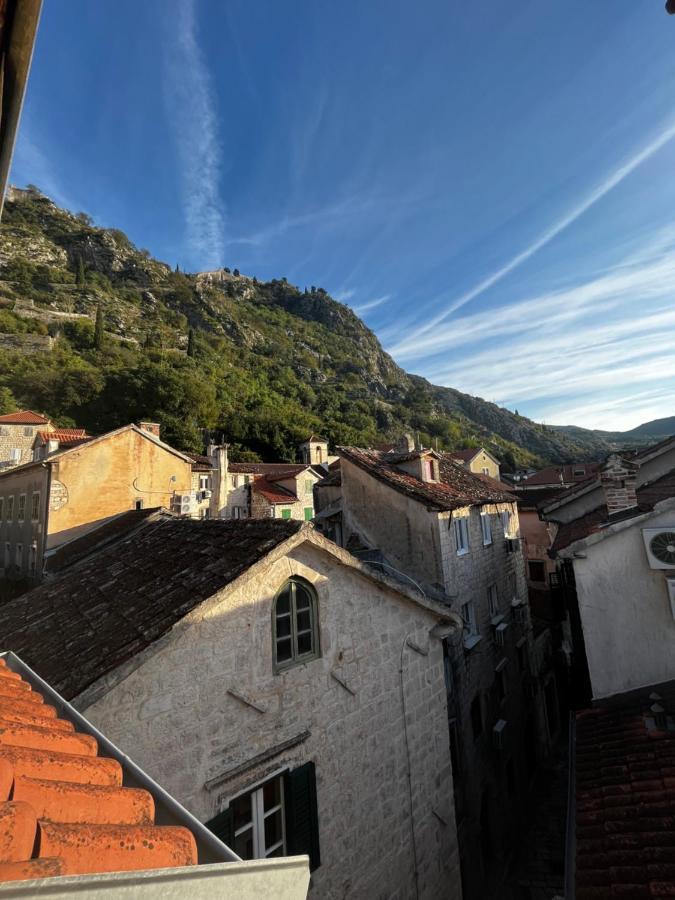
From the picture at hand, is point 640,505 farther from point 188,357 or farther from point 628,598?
point 188,357

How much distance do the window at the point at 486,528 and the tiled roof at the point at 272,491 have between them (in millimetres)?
23008

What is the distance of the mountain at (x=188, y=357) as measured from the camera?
2004 inches

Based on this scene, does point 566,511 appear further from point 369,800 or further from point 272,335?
point 272,335

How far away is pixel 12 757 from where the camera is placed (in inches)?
83.6

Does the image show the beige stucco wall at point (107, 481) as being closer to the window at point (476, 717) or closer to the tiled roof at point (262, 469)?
the window at point (476, 717)

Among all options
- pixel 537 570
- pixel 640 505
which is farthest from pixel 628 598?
pixel 537 570

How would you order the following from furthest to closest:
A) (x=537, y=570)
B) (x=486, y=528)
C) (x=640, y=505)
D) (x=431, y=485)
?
(x=537, y=570), (x=486, y=528), (x=431, y=485), (x=640, y=505)

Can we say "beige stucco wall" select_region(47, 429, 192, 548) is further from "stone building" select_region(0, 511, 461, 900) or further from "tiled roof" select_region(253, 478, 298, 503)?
"tiled roof" select_region(253, 478, 298, 503)

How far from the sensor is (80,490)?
57.0ft

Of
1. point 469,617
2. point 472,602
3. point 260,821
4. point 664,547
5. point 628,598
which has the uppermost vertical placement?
point 664,547

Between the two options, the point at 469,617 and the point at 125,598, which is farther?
the point at 469,617

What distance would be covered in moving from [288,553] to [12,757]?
164 inches

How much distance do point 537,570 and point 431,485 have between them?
41.2ft

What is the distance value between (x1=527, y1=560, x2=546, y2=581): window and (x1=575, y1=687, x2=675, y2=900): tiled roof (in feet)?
53.8
